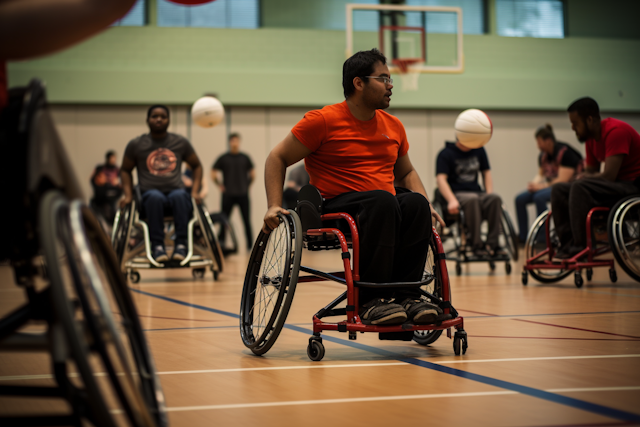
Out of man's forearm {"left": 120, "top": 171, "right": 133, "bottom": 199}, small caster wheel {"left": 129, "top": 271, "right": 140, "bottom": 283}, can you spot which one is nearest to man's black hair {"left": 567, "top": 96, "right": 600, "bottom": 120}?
man's forearm {"left": 120, "top": 171, "right": 133, "bottom": 199}

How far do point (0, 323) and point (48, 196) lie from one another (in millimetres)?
285

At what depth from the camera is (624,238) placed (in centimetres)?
463

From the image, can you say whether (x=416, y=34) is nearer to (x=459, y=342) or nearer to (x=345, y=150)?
(x=345, y=150)

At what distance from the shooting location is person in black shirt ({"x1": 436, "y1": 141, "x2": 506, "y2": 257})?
6.08 metres

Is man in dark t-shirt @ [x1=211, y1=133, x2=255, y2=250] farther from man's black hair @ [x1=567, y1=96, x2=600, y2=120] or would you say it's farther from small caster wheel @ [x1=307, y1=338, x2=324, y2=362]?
small caster wheel @ [x1=307, y1=338, x2=324, y2=362]

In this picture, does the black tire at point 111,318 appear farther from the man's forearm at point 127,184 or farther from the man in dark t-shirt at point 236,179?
the man in dark t-shirt at point 236,179

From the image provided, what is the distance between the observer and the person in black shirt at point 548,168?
21.7 feet

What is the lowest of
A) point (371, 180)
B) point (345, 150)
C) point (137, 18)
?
point (371, 180)

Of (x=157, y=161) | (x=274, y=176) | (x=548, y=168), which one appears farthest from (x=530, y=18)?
(x=274, y=176)

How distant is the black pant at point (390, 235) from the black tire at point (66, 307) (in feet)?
4.40

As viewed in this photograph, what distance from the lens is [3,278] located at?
6.97 metres

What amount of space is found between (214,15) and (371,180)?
9.95 metres

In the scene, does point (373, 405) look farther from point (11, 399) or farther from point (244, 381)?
point (11, 399)

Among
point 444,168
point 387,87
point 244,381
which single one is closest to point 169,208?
point 444,168
